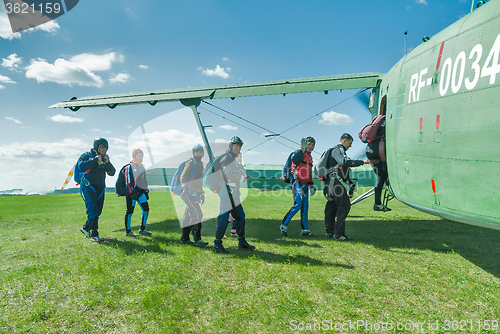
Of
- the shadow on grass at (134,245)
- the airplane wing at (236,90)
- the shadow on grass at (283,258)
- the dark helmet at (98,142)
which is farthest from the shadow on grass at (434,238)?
the dark helmet at (98,142)

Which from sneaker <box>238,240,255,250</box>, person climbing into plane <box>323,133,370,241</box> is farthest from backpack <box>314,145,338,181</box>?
sneaker <box>238,240,255,250</box>

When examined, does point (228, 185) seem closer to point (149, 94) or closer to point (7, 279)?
point (7, 279)

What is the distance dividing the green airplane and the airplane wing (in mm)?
2665

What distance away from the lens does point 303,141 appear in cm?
719

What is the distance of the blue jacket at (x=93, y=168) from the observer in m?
Answer: 6.11

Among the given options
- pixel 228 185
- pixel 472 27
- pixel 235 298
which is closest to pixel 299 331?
pixel 235 298

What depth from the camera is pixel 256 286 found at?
3736mm

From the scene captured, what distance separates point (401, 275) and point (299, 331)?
2.21 meters

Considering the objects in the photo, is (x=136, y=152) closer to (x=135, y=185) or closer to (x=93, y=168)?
(x=135, y=185)

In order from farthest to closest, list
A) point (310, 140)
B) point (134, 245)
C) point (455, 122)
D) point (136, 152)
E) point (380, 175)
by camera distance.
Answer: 1. point (136, 152)
2. point (310, 140)
3. point (134, 245)
4. point (380, 175)
5. point (455, 122)

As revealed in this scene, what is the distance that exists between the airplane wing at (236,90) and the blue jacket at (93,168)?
3868 millimetres

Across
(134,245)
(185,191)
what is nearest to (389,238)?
(185,191)

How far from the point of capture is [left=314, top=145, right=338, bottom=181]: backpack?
6.24 meters

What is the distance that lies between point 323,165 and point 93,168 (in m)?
5.48
